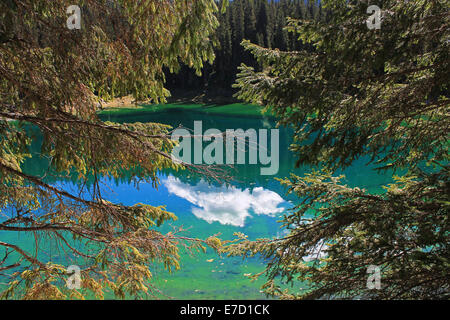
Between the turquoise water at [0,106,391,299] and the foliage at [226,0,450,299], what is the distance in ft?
7.35

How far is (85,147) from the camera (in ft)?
12.7

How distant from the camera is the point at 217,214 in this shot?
493 inches

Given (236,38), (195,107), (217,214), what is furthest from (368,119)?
(236,38)

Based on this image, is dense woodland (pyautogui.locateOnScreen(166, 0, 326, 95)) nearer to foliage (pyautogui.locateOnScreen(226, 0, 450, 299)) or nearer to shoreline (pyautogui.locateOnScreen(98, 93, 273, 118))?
shoreline (pyautogui.locateOnScreen(98, 93, 273, 118))

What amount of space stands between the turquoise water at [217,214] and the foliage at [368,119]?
2240 millimetres

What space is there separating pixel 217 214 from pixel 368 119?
30.7 ft

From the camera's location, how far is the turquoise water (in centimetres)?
800

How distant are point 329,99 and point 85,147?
2593 millimetres

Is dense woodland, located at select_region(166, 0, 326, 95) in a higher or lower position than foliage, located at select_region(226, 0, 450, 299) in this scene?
higher

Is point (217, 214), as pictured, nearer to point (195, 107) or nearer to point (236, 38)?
point (195, 107)

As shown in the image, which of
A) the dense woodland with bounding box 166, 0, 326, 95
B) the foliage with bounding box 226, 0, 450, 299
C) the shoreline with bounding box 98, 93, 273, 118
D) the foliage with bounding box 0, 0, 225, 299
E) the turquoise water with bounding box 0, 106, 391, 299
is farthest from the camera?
the dense woodland with bounding box 166, 0, 326, 95

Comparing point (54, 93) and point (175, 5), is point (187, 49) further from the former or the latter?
point (54, 93)

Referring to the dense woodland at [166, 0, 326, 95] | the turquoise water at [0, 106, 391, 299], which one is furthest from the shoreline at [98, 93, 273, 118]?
the turquoise water at [0, 106, 391, 299]
